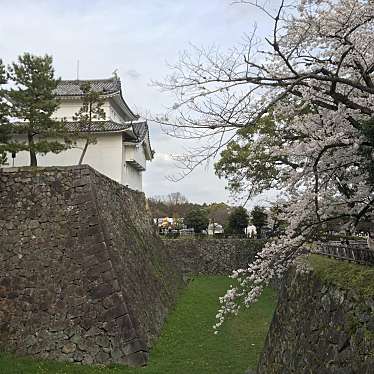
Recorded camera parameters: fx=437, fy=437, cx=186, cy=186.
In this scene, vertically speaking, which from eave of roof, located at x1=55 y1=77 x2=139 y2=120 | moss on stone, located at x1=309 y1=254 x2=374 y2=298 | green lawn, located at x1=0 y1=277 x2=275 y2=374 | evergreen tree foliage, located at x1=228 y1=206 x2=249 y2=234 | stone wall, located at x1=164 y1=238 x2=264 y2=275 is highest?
eave of roof, located at x1=55 y1=77 x2=139 y2=120

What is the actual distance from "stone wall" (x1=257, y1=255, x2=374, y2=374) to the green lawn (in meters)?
1.22

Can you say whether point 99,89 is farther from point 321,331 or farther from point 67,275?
point 321,331

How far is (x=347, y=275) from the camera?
480cm

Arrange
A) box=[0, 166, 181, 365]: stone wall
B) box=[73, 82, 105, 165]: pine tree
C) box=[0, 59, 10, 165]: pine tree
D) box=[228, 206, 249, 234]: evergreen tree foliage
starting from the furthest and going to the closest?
1. box=[228, 206, 249, 234]: evergreen tree foliage
2. box=[73, 82, 105, 165]: pine tree
3. box=[0, 59, 10, 165]: pine tree
4. box=[0, 166, 181, 365]: stone wall

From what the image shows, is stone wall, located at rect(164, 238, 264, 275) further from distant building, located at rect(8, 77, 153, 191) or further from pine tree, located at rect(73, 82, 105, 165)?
pine tree, located at rect(73, 82, 105, 165)

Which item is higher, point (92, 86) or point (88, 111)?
point (92, 86)

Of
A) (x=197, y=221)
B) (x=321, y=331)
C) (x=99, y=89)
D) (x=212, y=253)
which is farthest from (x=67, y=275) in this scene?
(x=197, y=221)

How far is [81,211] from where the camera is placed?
9273 mm

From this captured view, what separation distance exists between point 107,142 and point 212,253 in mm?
11341

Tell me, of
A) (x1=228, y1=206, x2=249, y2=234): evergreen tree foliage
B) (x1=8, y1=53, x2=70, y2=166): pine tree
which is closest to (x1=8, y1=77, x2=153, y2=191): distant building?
(x1=8, y1=53, x2=70, y2=166): pine tree

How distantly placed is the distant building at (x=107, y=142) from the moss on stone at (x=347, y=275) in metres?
13.0

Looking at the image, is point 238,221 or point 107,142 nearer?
point 107,142

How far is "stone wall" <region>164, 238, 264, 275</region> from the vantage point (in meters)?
26.4

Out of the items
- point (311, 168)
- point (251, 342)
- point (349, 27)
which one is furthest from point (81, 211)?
point (349, 27)
